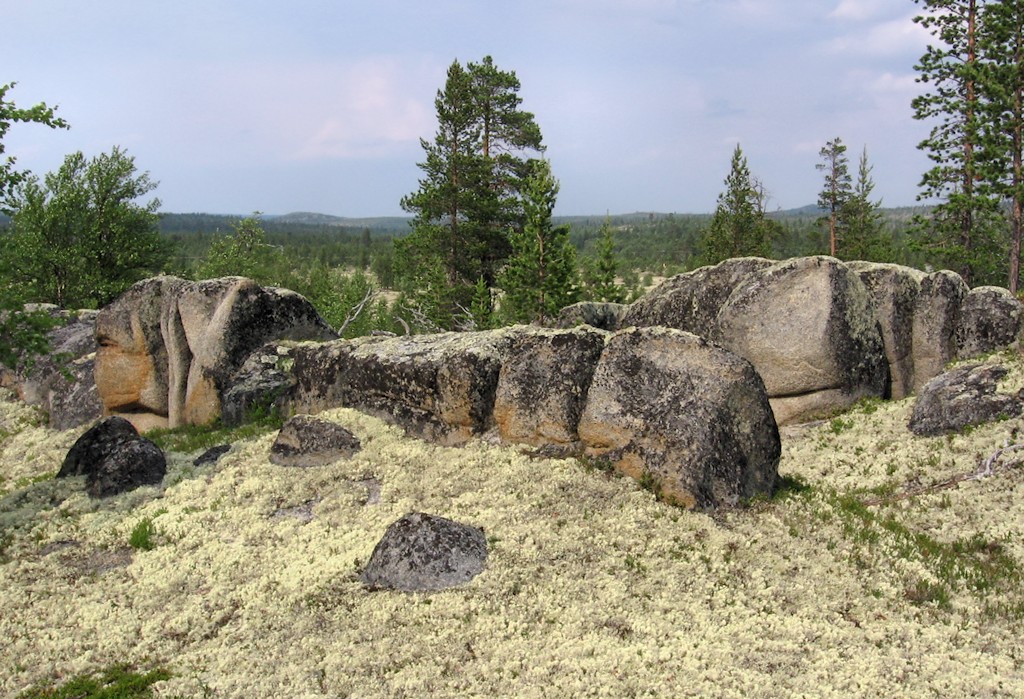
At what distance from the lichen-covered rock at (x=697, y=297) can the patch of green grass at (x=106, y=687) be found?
22.4 metres

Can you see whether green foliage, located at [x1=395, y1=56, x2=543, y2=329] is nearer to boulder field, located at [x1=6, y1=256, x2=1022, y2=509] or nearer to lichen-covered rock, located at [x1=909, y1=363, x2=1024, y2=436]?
boulder field, located at [x1=6, y1=256, x2=1022, y2=509]

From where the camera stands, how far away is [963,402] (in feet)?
71.6

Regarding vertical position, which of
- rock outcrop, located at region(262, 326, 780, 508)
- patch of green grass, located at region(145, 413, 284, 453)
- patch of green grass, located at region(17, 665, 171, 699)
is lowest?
patch of green grass, located at region(17, 665, 171, 699)

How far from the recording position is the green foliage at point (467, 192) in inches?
1989

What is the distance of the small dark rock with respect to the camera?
2170cm

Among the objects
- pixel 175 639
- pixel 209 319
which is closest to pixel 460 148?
pixel 209 319

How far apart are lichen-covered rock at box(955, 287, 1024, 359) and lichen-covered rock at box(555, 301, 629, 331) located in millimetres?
14234

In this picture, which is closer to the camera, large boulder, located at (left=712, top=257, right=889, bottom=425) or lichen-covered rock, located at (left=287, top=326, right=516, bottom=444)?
lichen-covered rock, located at (left=287, top=326, right=516, bottom=444)

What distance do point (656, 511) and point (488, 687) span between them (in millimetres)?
6867

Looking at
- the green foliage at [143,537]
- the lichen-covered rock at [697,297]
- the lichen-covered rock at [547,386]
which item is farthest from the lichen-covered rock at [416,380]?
the lichen-covered rock at [697,297]

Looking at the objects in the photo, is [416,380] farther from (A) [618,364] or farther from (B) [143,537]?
(B) [143,537]

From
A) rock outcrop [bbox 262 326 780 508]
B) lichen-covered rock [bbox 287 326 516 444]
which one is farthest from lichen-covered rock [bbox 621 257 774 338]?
lichen-covered rock [bbox 287 326 516 444]

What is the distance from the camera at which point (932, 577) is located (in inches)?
553

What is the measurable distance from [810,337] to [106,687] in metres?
24.1
